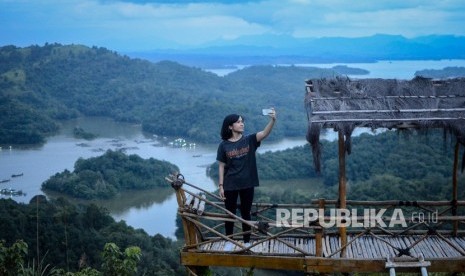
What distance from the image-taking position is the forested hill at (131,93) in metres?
56.3

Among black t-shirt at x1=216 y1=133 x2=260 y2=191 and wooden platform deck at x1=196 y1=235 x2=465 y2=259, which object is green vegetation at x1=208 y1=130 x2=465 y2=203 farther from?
black t-shirt at x1=216 y1=133 x2=260 y2=191

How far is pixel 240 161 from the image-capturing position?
4527 mm

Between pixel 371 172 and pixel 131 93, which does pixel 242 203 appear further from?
pixel 131 93

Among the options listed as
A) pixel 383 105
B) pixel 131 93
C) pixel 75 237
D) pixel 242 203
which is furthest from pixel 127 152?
pixel 383 105

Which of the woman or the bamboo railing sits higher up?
the woman

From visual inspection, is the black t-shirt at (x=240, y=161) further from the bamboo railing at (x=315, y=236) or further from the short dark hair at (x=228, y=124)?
A: the bamboo railing at (x=315, y=236)

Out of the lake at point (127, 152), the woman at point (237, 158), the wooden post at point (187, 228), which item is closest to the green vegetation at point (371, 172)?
the lake at point (127, 152)

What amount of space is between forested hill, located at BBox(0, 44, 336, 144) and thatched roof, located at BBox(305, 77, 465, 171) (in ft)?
155

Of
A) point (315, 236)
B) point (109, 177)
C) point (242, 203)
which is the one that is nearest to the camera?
point (315, 236)

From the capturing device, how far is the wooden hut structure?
164 inches

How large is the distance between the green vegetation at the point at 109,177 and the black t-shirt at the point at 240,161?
33109mm

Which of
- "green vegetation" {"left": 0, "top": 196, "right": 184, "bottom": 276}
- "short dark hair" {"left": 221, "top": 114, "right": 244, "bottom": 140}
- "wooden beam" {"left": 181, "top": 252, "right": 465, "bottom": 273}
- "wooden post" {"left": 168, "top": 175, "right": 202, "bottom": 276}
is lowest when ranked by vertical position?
"green vegetation" {"left": 0, "top": 196, "right": 184, "bottom": 276}

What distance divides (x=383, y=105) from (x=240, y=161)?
1.19 metres

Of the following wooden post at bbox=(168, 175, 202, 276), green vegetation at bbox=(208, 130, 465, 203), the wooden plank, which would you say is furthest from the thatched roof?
green vegetation at bbox=(208, 130, 465, 203)
